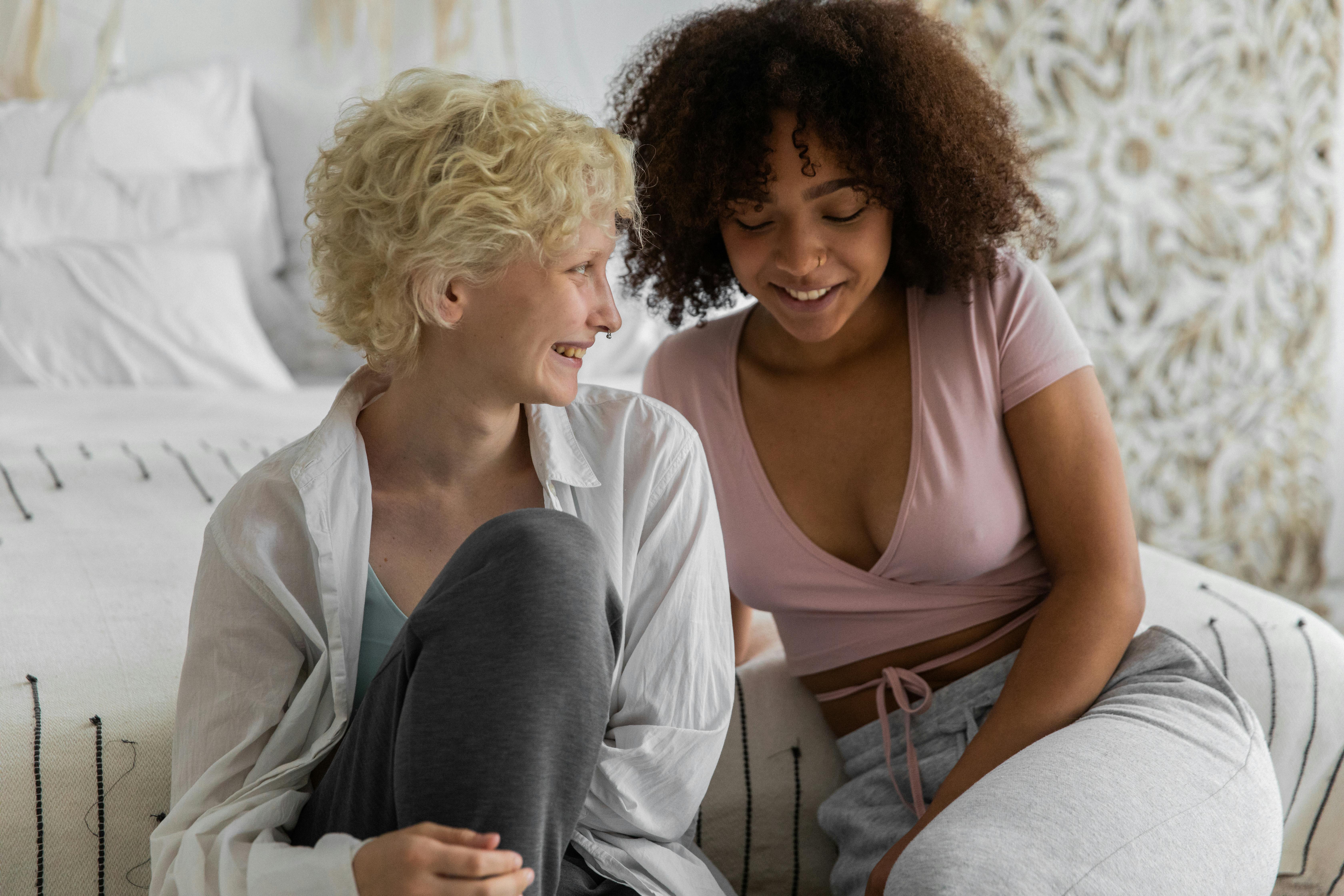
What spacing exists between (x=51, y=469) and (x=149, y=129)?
1226 mm

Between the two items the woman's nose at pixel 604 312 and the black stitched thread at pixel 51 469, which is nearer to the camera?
the woman's nose at pixel 604 312

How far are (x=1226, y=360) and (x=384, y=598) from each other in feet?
7.92

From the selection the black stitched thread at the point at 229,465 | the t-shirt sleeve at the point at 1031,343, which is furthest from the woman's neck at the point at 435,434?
the black stitched thread at the point at 229,465

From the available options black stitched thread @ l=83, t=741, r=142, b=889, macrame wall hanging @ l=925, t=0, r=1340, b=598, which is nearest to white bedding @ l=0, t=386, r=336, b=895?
black stitched thread @ l=83, t=741, r=142, b=889

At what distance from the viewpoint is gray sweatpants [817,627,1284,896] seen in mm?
854

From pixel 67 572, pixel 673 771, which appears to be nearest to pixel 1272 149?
pixel 673 771

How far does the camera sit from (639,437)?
109 centimetres

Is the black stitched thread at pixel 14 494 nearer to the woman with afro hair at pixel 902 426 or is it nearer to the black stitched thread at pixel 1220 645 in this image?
the woman with afro hair at pixel 902 426

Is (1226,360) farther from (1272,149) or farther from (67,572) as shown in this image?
(67,572)

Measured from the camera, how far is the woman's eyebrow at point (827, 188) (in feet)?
3.70

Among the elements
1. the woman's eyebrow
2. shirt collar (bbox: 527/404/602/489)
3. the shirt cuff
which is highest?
the woman's eyebrow

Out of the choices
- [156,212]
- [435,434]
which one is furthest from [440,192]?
[156,212]

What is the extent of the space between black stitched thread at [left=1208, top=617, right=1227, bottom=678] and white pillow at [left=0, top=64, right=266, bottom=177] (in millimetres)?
2224

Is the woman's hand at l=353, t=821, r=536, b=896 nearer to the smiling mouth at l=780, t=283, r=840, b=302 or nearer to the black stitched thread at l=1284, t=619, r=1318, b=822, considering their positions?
the smiling mouth at l=780, t=283, r=840, b=302
